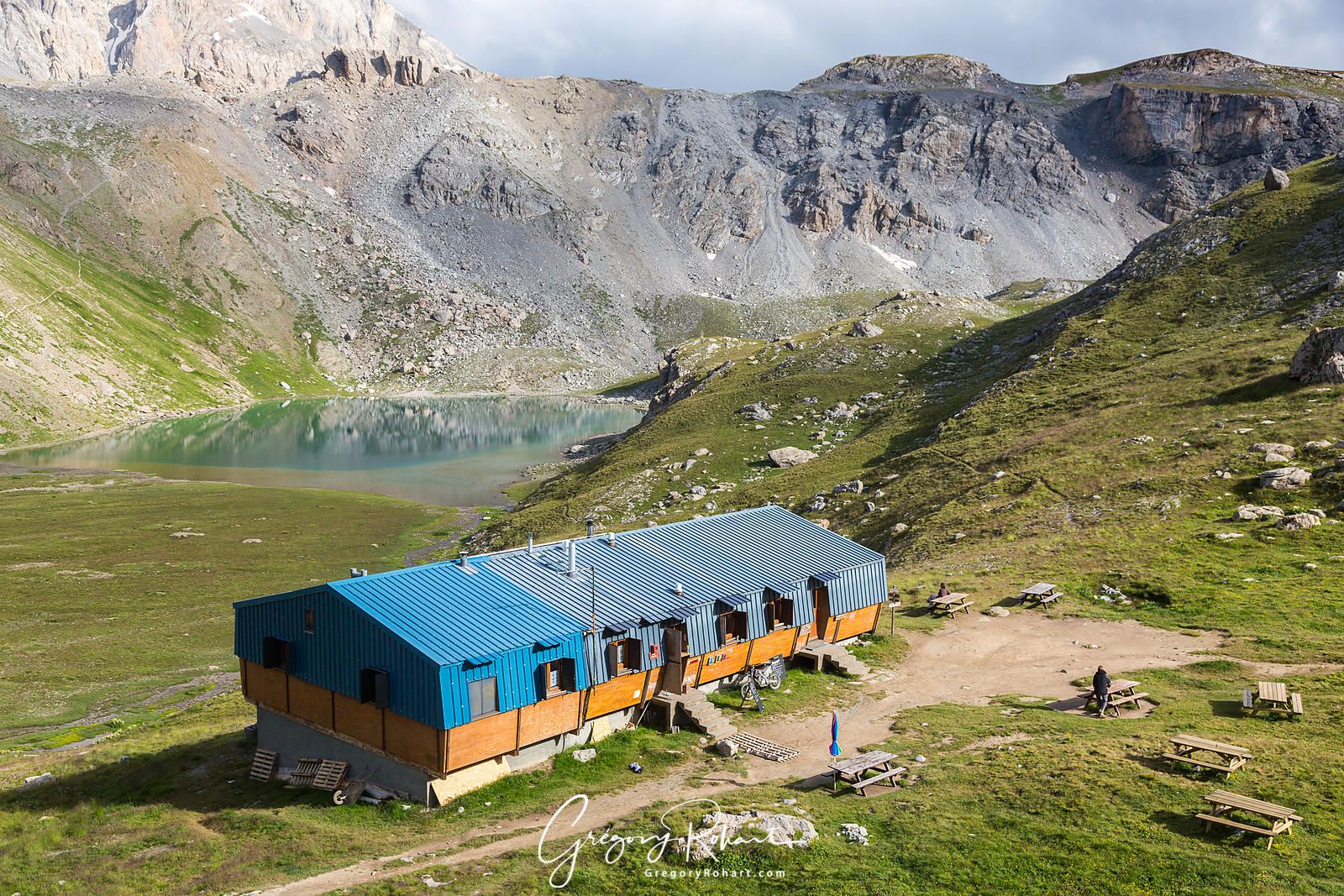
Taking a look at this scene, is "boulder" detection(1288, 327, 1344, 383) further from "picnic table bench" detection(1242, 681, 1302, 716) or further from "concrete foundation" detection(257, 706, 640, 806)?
"concrete foundation" detection(257, 706, 640, 806)

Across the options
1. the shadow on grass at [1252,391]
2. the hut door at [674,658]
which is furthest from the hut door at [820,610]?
the shadow on grass at [1252,391]

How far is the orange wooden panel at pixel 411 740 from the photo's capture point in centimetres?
2505

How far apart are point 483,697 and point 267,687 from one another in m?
9.93

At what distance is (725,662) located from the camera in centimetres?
3234

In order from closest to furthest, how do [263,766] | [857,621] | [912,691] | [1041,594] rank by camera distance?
1. [263,766]
2. [912,691]
3. [857,621]
4. [1041,594]

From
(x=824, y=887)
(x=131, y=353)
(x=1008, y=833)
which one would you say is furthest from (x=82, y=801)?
(x=131, y=353)

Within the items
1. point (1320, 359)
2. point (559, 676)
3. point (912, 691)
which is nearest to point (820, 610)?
point (912, 691)

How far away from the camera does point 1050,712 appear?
28203mm

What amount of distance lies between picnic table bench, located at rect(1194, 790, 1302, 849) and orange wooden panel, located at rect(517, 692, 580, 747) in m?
17.1

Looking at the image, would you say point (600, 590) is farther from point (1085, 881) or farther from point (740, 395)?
point (740, 395)

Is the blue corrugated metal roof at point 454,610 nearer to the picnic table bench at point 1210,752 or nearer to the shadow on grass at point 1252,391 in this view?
the picnic table bench at point 1210,752

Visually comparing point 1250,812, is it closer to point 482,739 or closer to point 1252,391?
point 482,739

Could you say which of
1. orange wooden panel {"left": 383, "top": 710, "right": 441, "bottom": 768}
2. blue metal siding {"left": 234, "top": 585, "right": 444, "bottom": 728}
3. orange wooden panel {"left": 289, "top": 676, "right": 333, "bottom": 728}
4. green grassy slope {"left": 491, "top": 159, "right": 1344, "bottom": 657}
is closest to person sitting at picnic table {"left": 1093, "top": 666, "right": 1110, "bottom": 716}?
green grassy slope {"left": 491, "top": 159, "right": 1344, "bottom": 657}

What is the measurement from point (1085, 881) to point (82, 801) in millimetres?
29545
